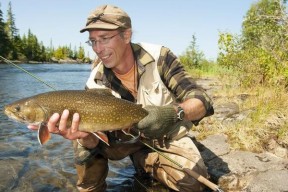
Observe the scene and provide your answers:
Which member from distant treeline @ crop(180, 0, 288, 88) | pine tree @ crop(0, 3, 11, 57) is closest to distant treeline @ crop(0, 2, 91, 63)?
pine tree @ crop(0, 3, 11, 57)

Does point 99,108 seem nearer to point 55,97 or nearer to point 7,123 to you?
point 55,97

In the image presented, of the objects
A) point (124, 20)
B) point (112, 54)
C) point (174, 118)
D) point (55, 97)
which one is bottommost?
point (174, 118)

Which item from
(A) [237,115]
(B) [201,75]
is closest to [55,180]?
(A) [237,115]

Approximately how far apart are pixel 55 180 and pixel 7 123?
4.72 meters

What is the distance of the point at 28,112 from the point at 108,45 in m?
1.33

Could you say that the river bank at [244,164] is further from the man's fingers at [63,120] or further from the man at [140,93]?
the man's fingers at [63,120]

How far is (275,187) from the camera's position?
4.18 meters

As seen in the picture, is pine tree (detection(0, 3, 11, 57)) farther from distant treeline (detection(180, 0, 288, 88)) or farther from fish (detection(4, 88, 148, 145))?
fish (detection(4, 88, 148, 145))

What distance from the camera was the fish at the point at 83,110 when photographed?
3447 millimetres

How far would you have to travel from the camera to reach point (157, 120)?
3541mm

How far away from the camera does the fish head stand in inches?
137

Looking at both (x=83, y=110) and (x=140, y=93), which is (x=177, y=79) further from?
(x=83, y=110)

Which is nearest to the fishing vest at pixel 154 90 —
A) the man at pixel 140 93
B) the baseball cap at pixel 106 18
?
the man at pixel 140 93

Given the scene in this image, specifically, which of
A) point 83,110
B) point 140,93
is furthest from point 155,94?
point 83,110
